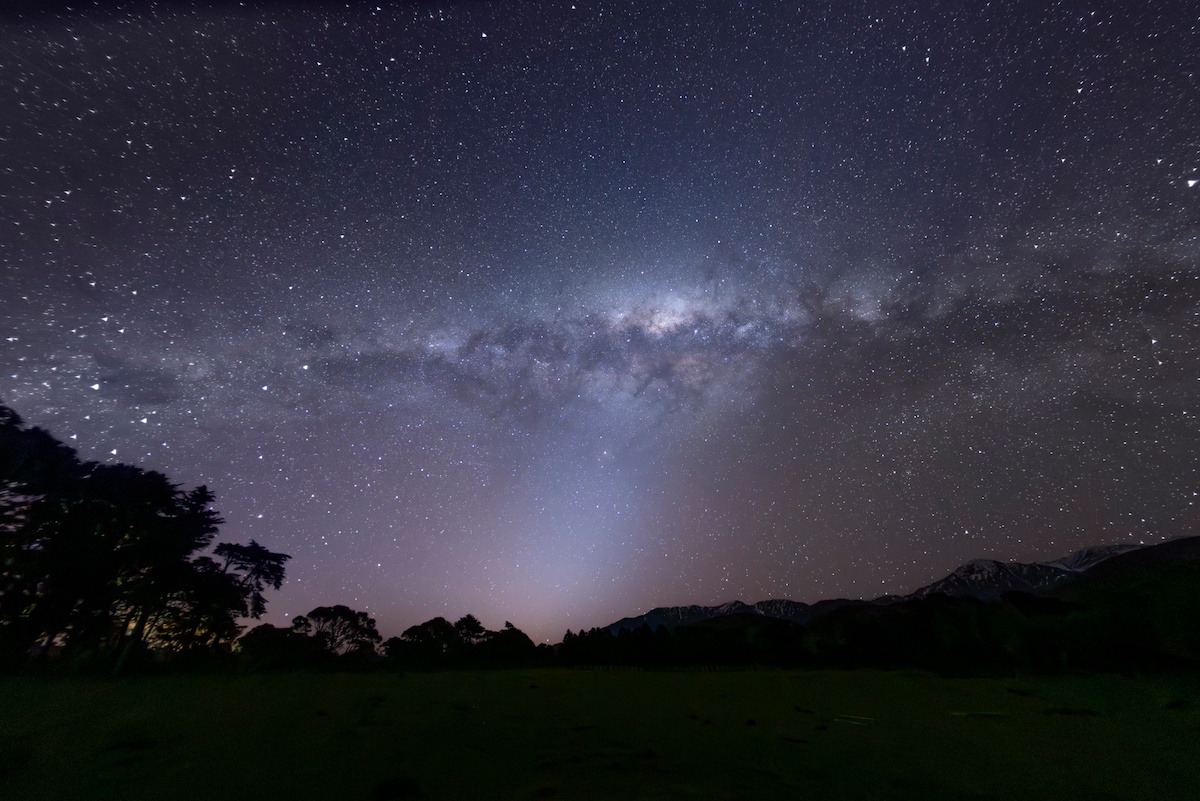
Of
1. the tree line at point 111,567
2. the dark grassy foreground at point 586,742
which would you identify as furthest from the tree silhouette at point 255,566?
the dark grassy foreground at point 586,742

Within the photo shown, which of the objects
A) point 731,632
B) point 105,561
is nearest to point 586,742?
point 731,632

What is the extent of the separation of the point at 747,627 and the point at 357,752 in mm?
5548

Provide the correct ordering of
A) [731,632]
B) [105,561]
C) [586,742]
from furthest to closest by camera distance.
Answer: [105,561] → [731,632] → [586,742]

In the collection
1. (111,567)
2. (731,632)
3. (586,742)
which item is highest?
(111,567)

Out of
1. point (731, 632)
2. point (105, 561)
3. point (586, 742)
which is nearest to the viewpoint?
point (586, 742)

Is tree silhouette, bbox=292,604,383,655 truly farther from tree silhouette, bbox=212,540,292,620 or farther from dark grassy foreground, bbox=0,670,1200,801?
dark grassy foreground, bbox=0,670,1200,801

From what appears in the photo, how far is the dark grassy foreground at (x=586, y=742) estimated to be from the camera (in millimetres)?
1902

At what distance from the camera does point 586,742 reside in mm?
2445

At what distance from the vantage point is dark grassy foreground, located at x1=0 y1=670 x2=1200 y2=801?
190cm

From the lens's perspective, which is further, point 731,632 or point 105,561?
point 105,561

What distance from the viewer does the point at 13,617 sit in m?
13.1

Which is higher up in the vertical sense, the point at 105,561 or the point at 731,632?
the point at 105,561

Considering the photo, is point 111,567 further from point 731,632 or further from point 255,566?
point 731,632

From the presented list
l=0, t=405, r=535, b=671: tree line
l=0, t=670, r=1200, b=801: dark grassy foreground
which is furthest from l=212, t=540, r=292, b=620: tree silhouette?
l=0, t=670, r=1200, b=801: dark grassy foreground
